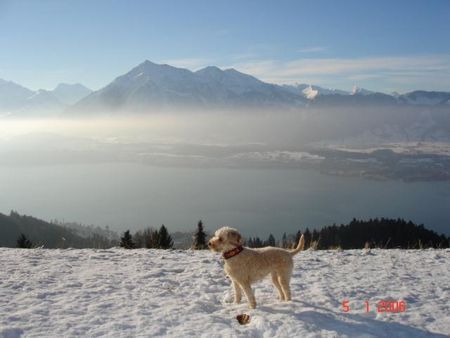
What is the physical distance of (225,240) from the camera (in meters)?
7.27

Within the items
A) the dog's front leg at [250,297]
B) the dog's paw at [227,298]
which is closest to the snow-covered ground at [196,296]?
the dog's paw at [227,298]

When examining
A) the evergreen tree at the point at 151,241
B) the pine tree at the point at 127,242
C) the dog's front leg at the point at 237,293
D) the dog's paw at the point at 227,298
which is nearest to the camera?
the dog's front leg at the point at 237,293

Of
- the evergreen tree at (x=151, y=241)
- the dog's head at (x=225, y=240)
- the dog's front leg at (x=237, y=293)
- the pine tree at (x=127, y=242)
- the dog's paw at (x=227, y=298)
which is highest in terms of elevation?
the dog's head at (x=225, y=240)

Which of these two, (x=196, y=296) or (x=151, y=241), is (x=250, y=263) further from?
(x=151, y=241)

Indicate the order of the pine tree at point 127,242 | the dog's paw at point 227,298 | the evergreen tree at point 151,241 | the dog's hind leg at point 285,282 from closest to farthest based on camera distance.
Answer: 1. the dog's hind leg at point 285,282
2. the dog's paw at point 227,298
3. the evergreen tree at point 151,241
4. the pine tree at point 127,242

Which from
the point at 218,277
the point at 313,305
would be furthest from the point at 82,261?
the point at 313,305

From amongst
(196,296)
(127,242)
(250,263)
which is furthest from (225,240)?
(127,242)

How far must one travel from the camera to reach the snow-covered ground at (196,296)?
6168 mm

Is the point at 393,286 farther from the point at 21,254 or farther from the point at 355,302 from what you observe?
the point at 21,254

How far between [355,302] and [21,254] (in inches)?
330
